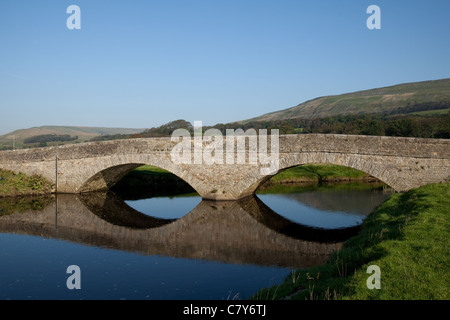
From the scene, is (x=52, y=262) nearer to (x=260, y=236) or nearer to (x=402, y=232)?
(x=260, y=236)

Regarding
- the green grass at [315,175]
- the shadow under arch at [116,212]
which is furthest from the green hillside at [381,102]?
the shadow under arch at [116,212]

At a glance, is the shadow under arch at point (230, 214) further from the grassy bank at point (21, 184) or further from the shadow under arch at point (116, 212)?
the grassy bank at point (21, 184)

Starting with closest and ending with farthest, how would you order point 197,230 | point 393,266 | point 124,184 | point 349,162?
point 393,266
point 197,230
point 349,162
point 124,184

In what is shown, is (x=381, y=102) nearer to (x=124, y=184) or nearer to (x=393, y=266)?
(x=124, y=184)

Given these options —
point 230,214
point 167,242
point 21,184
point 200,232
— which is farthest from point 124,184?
point 167,242

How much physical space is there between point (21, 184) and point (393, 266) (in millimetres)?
22331

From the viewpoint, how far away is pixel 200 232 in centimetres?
1425

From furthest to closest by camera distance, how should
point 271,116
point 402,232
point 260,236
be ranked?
1. point 271,116
2. point 260,236
3. point 402,232

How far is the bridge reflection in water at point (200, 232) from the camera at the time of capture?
11.6 meters

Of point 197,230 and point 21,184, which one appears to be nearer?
point 197,230

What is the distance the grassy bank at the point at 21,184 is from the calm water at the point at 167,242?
1651mm
